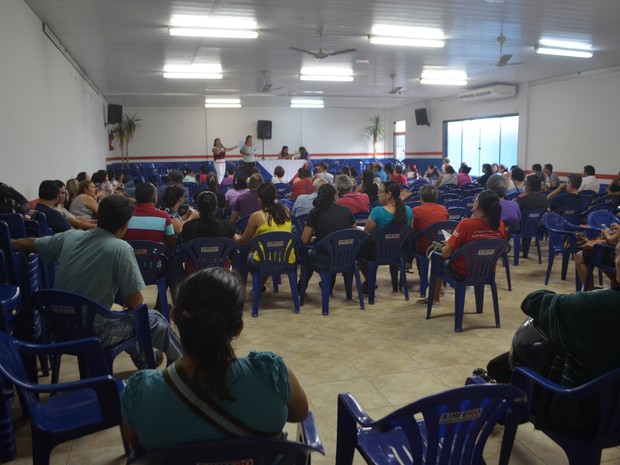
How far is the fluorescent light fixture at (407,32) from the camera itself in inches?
282

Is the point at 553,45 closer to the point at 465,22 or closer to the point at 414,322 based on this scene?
the point at 465,22

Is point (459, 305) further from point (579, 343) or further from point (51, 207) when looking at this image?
point (51, 207)

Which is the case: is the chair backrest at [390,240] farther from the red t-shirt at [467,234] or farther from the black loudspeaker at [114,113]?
the black loudspeaker at [114,113]

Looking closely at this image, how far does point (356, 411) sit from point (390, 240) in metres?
3.23

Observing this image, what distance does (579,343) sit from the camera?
6.32 ft

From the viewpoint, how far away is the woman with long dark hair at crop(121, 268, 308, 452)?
1.35 m

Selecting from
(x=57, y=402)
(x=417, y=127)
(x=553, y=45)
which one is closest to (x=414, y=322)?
(x=57, y=402)

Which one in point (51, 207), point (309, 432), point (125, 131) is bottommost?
point (309, 432)

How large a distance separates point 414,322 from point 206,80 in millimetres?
Result: 9621

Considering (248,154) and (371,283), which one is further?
(248,154)

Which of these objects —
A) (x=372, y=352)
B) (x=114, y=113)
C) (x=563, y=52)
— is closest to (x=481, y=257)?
(x=372, y=352)

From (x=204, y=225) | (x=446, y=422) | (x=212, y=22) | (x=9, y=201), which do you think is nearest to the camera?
(x=446, y=422)

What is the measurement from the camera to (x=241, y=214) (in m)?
6.08

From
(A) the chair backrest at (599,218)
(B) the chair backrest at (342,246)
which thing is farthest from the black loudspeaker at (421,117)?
(B) the chair backrest at (342,246)
